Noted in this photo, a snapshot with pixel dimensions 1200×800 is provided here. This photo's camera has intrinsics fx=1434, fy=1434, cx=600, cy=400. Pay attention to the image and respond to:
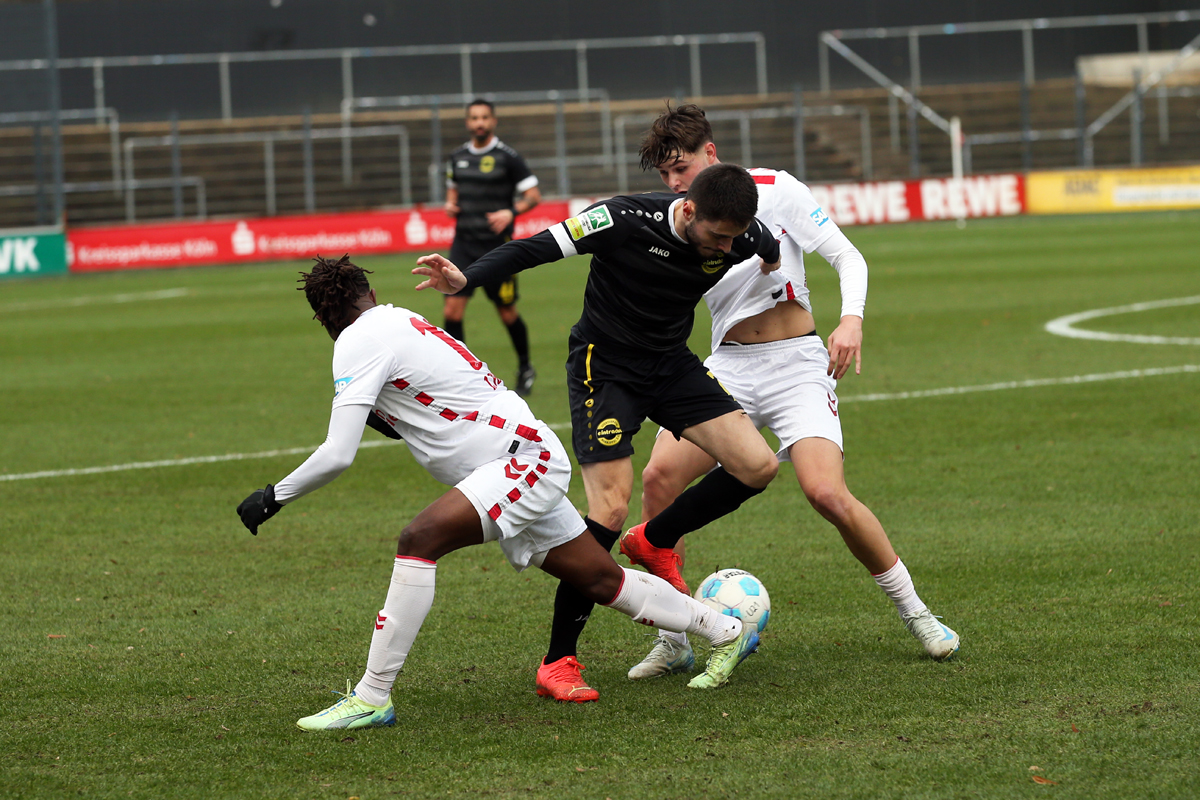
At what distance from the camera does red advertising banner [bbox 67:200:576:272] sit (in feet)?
92.9

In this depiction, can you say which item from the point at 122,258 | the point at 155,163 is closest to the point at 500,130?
the point at 155,163

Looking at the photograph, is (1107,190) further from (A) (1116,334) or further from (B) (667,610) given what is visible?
(B) (667,610)

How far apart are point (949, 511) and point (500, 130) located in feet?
97.3

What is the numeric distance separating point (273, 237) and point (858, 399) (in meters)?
20.0

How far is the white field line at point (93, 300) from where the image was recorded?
22077mm

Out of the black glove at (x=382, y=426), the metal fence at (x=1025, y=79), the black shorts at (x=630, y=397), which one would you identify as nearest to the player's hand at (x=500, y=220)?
the black shorts at (x=630, y=397)

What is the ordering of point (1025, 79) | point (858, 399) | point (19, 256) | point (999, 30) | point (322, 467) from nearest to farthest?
point (322, 467) → point (858, 399) → point (19, 256) → point (1025, 79) → point (999, 30)

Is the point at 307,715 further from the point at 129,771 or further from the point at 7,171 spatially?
the point at 7,171

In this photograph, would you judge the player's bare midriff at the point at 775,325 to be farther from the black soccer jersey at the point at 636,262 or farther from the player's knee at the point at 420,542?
the player's knee at the point at 420,542

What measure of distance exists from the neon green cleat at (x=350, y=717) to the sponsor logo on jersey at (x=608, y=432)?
1.20m

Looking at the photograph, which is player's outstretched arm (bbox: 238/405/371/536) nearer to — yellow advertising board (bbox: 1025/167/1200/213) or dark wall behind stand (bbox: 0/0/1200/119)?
yellow advertising board (bbox: 1025/167/1200/213)

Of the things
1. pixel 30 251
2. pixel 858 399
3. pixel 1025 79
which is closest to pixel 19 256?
pixel 30 251

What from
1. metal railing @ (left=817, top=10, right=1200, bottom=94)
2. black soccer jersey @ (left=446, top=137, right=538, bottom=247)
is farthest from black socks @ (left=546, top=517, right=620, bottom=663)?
metal railing @ (left=817, top=10, right=1200, bottom=94)

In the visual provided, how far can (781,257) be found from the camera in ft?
18.1
